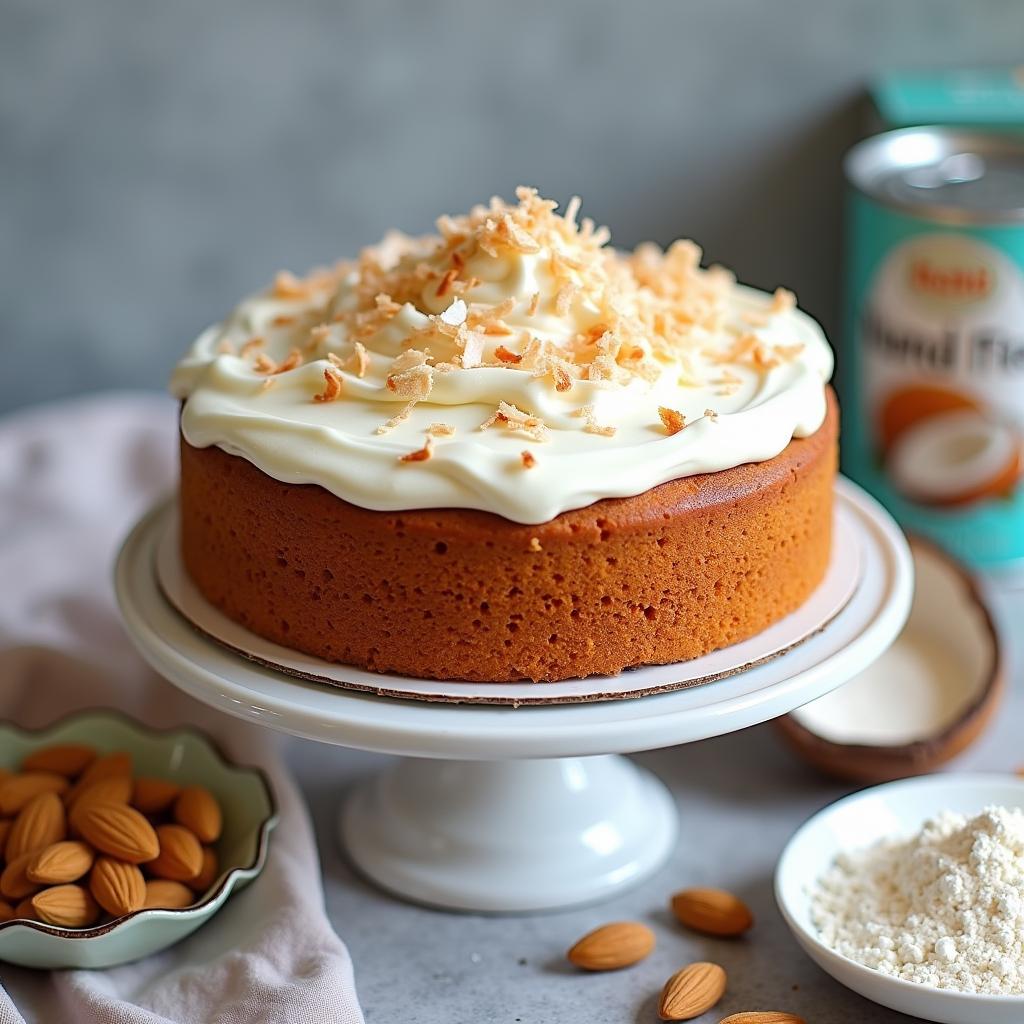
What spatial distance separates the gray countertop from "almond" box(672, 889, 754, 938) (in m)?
0.01

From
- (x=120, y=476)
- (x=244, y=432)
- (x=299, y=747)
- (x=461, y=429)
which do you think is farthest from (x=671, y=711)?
(x=120, y=476)

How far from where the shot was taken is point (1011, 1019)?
1.30m

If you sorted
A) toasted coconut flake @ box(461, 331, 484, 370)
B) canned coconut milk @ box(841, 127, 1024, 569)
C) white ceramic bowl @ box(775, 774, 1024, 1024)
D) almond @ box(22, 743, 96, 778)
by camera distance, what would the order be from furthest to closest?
canned coconut milk @ box(841, 127, 1024, 569) < almond @ box(22, 743, 96, 778) < toasted coconut flake @ box(461, 331, 484, 370) < white ceramic bowl @ box(775, 774, 1024, 1024)

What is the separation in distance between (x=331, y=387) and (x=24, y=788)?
0.57 metres

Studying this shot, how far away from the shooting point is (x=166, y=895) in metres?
1.47

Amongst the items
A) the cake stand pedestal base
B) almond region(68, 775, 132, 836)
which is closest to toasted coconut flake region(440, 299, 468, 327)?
the cake stand pedestal base

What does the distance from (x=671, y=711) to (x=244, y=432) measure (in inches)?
18.7

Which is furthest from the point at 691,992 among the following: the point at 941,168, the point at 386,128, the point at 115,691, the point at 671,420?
A: the point at 386,128

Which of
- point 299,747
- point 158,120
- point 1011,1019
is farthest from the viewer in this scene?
point 158,120

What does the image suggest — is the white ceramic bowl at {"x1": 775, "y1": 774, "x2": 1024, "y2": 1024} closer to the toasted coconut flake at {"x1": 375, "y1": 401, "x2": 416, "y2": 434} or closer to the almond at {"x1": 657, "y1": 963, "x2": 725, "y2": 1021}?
the almond at {"x1": 657, "y1": 963, "x2": 725, "y2": 1021}

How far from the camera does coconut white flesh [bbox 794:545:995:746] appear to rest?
6.03 ft

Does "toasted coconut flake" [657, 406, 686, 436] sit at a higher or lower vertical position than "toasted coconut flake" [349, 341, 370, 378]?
lower

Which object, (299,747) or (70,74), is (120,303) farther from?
(299,747)

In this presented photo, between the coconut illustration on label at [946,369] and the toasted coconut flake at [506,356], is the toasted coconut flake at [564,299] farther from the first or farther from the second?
the coconut illustration on label at [946,369]
